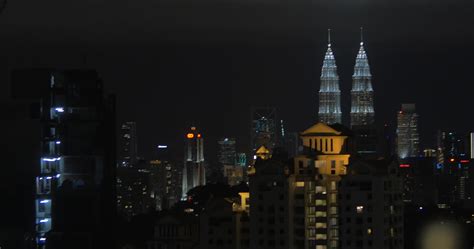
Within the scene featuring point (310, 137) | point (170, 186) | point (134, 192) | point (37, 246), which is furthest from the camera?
point (170, 186)

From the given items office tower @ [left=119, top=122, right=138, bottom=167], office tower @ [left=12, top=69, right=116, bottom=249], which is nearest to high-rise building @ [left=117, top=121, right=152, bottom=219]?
office tower @ [left=119, top=122, right=138, bottom=167]

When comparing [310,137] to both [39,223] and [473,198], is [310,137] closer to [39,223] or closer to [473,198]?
A: [39,223]

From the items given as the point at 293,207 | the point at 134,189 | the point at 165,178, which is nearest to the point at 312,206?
the point at 293,207

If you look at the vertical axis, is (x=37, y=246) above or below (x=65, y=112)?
below

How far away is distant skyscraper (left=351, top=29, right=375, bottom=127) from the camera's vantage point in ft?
148

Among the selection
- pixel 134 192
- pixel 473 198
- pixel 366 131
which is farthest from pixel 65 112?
pixel 473 198

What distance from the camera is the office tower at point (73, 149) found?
2144 centimetres

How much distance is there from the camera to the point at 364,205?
89.6ft

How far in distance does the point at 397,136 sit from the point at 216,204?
21.6 meters

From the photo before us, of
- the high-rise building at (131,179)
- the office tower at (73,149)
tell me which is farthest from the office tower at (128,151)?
the office tower at (73,149)

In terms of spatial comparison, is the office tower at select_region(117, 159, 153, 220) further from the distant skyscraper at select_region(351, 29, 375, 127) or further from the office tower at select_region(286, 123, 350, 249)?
the office tower at select_region(286, 123, 350, 249)

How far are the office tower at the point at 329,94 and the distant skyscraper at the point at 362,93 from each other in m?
1.76

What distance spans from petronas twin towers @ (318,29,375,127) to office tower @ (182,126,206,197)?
3.91 metres

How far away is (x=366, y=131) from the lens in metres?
37.1
